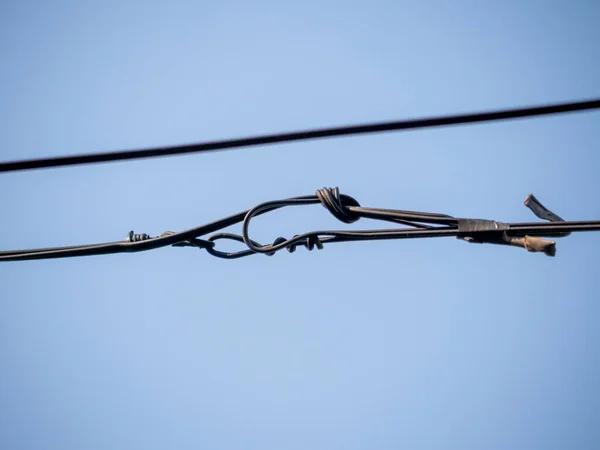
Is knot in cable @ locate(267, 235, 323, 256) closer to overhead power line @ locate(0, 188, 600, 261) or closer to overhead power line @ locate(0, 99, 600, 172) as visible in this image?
overhead power line @ locate(0, 188, 600, 261)

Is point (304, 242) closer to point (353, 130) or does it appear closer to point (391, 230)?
point (391, 230)

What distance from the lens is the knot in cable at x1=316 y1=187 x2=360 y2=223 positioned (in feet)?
7.30

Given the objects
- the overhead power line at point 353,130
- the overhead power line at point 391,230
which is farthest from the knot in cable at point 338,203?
the overhead power line at point 353,130

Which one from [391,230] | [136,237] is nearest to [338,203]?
[391,230]

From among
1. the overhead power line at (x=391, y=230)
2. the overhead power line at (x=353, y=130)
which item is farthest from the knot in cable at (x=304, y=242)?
the overhead power line at (x=353, y=130)

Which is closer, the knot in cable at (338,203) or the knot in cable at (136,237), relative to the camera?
the knot in cable at (338,203)

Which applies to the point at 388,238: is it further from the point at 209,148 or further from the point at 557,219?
the point at 209,148

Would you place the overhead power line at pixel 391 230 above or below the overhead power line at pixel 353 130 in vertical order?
below

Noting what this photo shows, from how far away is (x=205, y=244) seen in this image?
248 centimetres

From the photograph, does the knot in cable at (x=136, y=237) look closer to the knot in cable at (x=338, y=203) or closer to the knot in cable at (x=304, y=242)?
the knot in cable at (x=304, y=242)

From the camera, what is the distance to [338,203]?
2230 mm

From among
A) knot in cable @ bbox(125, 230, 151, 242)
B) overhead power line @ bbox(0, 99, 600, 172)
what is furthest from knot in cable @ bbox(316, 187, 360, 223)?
knot in cable @ bbox(125, 230, 151, 242)

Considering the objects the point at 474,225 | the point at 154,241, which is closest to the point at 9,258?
the point at 154,241

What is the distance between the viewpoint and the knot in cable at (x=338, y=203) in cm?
222
